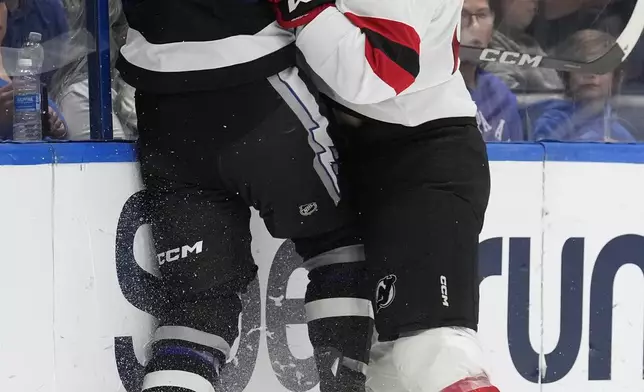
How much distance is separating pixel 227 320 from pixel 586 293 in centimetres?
90

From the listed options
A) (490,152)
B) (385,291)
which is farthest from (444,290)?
(490,152)

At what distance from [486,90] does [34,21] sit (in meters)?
1.11

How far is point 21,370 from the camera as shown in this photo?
4.80ft

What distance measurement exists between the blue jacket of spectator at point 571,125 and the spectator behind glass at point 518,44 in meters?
0.06

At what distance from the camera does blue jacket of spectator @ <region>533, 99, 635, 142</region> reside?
222cm

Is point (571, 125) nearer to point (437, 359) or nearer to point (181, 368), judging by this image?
point (437, 359)

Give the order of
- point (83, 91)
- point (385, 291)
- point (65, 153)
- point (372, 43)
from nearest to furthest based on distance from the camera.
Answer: point (372, 43)
point (385, 291)
point (65, 153)
point (83, 91)

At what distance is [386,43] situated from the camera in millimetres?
1295

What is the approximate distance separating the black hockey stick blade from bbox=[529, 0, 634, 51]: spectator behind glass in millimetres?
24

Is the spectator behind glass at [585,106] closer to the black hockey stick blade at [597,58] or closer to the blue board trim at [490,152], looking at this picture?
the black hockey stick blade at [597,58]

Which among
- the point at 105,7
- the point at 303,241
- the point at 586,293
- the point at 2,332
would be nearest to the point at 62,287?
the point at 2,332

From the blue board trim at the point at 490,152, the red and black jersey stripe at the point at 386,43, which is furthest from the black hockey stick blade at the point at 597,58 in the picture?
the red and black jersey stripe at the point at 386,43

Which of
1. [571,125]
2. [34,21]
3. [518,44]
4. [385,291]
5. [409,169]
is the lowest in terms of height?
[571,125]

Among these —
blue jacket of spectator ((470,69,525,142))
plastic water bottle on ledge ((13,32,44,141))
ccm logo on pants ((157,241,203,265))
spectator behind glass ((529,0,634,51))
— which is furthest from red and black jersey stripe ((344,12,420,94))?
spectator behind glass ((529,0,634,51))
